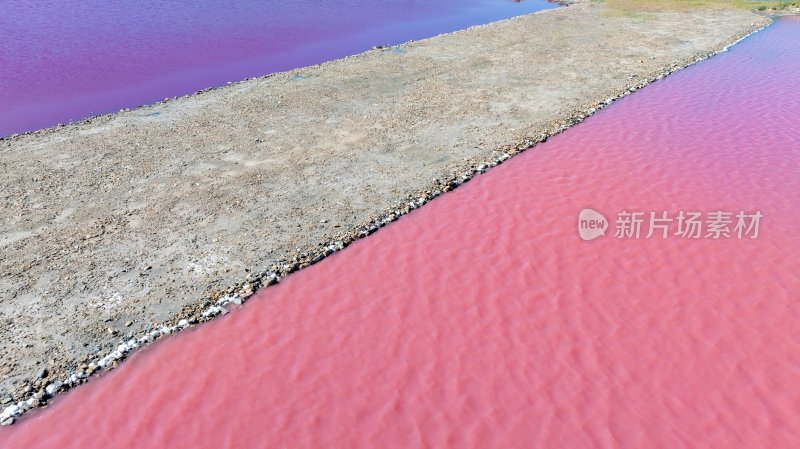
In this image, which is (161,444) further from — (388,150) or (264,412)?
(388,150)

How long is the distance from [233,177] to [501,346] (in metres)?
8.60

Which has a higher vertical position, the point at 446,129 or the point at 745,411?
the point at 446,129

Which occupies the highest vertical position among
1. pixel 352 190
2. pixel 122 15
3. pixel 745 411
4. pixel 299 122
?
pixel 122 15

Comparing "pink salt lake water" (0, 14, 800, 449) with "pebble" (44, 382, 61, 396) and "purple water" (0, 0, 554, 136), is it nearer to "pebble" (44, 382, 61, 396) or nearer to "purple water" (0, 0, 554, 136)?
"pebble" (44, 382, 61, 396)

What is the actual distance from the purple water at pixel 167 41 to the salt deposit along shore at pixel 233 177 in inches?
102

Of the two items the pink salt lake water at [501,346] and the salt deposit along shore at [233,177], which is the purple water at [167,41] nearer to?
the salt deposit along shore at [233,177]

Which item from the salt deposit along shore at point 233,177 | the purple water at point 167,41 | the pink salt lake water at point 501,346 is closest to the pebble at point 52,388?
the salt deposit along shore at point 233,177

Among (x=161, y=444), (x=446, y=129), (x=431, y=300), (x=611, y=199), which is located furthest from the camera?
(x=446, y=129)

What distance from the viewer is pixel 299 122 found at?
1823 centimetres

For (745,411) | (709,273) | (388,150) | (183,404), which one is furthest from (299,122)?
(745,411)

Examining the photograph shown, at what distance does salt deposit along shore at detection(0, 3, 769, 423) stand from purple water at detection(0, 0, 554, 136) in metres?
2.60

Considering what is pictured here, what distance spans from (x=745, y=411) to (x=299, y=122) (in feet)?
47.0

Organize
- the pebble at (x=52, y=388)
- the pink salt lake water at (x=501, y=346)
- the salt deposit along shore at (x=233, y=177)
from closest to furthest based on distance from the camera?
the pink salt lake water at (x=501, y=346) < the pebble at (x=52, y=388) < the salt deposit along shore at (x=233, y=177)

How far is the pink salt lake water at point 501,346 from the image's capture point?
824 centimetres
